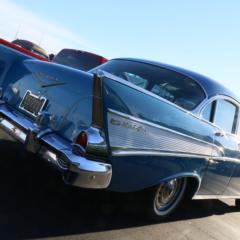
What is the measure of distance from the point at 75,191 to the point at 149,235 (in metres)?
0.98

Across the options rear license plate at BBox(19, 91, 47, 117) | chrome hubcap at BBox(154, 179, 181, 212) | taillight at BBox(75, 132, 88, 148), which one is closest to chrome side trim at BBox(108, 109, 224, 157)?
taillight at BBox(75, 132, 88, 148)

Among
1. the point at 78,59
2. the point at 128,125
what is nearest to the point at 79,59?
the point at 78,59

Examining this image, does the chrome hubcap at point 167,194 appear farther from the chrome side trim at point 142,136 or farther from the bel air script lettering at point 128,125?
the bel air script lettering at point 128,125

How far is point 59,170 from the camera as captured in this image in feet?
10.9

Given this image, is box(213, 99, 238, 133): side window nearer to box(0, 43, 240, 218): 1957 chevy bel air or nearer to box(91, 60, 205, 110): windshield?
box(0, 43, 240, 218): 1957 chevy bel air

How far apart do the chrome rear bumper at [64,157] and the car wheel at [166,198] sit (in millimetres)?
1043

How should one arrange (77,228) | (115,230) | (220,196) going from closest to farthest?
1. (77,228)
2. (115,230)
3. (220,196)

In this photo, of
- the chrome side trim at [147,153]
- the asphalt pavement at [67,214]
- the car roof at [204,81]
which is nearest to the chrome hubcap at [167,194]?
the asphalt pavement at [67,214]

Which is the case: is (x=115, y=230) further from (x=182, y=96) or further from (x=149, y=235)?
(x=182, y=96)

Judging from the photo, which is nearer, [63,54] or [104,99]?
[104,99]

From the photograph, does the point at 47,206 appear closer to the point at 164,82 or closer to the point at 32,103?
the point at 32,103

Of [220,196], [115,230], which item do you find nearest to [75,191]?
[115,230]

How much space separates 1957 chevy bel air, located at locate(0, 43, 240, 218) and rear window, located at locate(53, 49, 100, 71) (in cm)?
474

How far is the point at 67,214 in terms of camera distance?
3.92m
